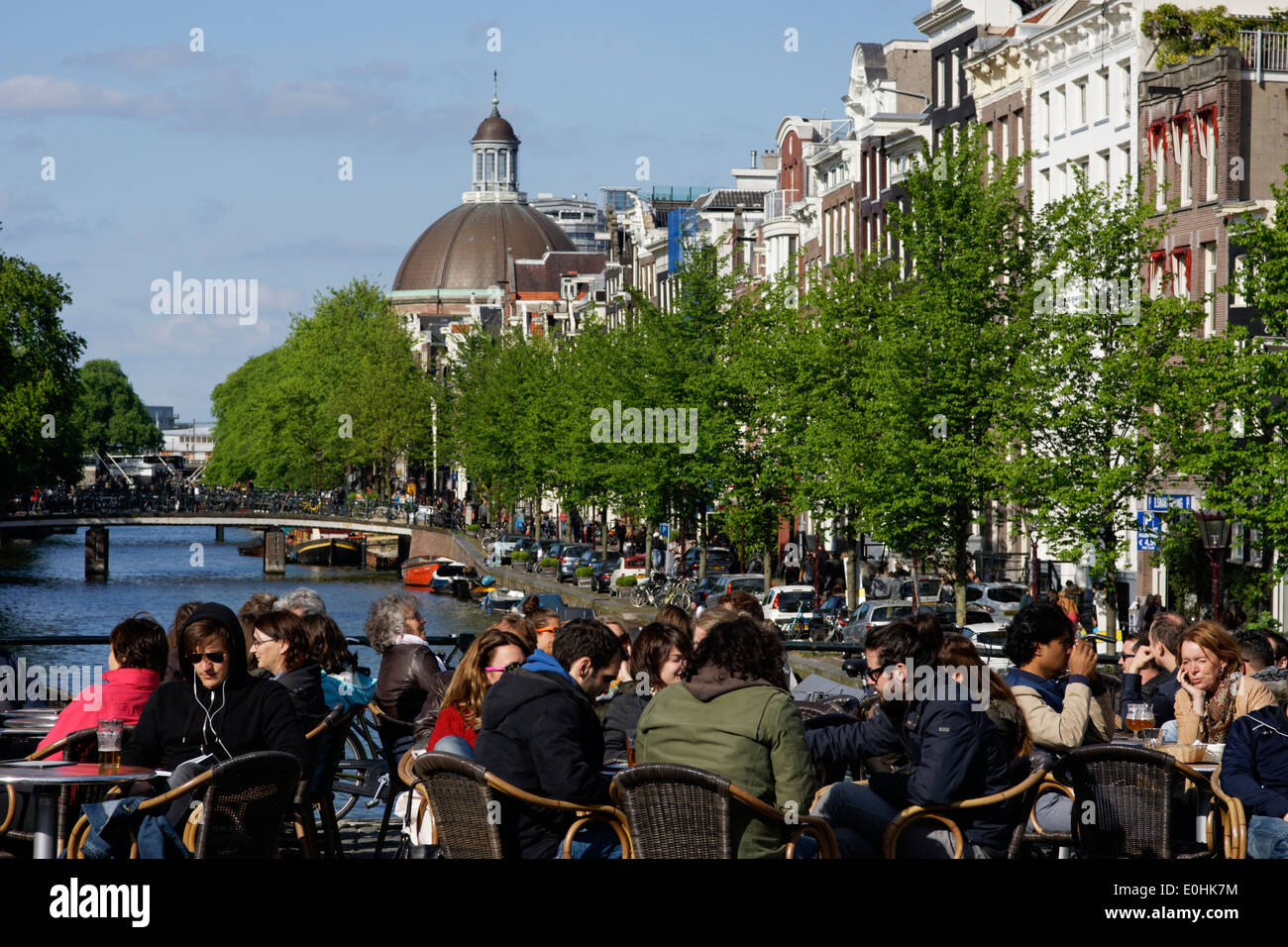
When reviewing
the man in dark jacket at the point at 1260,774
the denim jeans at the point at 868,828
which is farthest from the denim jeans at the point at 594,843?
the man in dark jacket at the point at 1260,774

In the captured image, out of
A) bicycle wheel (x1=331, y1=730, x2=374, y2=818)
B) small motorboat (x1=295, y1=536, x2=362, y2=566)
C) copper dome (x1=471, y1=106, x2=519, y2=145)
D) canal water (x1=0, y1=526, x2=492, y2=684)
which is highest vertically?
copper dome (x1=471, y1=106, x2=519, y2=145)

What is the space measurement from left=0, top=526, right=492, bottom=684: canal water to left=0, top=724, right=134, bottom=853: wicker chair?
90.6 ft

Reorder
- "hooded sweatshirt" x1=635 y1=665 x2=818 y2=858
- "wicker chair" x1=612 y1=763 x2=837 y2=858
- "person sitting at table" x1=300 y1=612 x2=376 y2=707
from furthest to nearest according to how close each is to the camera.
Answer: "person sitting at table" x1=300 y1=612 x2=376 y2=707, "hooded sweatshirt" x1=635 y1=665 x2=818 y2=858, "wicker chair" x1=612 y1=763 x2=837 y2=858

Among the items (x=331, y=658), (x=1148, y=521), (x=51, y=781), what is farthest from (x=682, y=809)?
(x=1148, y=521)

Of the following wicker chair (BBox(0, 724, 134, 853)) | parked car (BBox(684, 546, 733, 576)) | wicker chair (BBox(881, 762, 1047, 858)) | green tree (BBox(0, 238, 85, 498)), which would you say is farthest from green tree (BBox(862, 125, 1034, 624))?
green tree (BBox(0, 238, 85, 498))

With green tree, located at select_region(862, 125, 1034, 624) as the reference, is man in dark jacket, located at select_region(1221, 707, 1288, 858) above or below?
below

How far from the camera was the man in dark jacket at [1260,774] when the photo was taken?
8258 millimetres

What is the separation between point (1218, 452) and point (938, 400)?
666 cm

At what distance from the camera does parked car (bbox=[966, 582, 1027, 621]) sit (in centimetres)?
3900

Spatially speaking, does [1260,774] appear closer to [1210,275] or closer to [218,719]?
[218,719]

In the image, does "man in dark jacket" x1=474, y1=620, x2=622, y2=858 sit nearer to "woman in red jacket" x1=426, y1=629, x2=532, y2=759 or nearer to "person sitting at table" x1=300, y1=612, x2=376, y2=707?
"woman in red jacket" x1=426, y1=629, x2=532, y2=759

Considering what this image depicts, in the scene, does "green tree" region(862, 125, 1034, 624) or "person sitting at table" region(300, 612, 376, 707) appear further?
"green tree" region(862, 125, 1034, 624)

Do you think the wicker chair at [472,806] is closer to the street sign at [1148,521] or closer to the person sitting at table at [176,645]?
the person sitting at table at [176,645]
